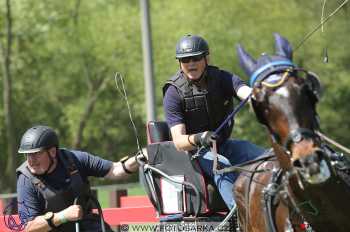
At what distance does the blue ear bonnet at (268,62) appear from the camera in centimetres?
632

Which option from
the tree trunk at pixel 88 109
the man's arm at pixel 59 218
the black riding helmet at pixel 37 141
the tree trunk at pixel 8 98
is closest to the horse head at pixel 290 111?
the man's arm at pixel 59 218

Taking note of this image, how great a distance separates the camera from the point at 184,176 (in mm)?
8617

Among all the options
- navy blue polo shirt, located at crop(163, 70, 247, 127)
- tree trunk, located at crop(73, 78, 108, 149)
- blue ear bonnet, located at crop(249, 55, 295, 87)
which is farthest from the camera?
tree trunk, located at crop(73, 78, 108, 149)

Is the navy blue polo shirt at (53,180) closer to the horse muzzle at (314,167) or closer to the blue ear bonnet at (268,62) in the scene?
the blue ear bonnet at (268,62)

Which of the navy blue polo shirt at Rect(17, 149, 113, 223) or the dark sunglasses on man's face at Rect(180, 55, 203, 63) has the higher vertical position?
the dark sunglasses on man's face at Rect(180, 55, 203, 63)

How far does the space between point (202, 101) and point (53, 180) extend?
1.60 meters

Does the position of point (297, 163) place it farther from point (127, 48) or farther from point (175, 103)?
point (127, 48)

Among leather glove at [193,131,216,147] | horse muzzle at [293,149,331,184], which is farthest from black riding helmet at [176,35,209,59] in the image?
horse muzzle at [293,149,331,184]

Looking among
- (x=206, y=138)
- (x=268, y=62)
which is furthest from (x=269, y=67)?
(x=206, y=138)

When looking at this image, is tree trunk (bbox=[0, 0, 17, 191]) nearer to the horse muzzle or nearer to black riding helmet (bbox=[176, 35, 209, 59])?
black riding helmet (bbox=[176, 35, 209, 59])

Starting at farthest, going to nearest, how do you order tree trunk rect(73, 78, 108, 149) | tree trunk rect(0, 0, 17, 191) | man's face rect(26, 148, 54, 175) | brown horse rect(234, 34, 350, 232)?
tree trunk rect(73, 78, 108, 149) < tree trunk rect(0, 0, 17, 191) < man's face rect(26, 148, 54, 175) < brown horse rect(234, 34, 350, 232)

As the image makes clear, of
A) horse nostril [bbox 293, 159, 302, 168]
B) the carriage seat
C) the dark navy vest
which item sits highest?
the dark navy vest

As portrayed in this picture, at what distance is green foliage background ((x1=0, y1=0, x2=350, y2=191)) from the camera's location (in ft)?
97.0

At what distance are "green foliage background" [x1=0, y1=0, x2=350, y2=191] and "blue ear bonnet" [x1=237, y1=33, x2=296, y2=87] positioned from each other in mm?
21887
